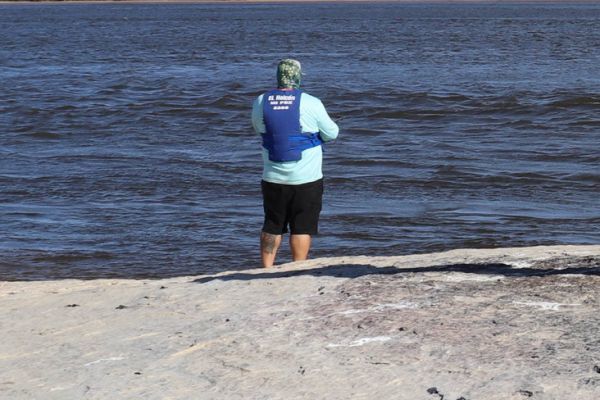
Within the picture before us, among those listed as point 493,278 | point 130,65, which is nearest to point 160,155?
point 493,278

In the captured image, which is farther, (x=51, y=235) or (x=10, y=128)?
(x=10, y=128)

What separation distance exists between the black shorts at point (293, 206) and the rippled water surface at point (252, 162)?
2905 mm

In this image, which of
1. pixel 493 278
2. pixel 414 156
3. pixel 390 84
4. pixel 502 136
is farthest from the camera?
pixel 390 84

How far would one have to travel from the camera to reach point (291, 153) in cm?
818

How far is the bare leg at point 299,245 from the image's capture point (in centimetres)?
864

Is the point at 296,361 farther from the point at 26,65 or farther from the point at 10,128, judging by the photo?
the point at 26,65

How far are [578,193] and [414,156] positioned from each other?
11.8 ft

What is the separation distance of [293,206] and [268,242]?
0.45 m

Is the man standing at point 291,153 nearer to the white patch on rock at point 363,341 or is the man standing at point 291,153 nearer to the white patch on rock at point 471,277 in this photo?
the white patch on rock at point 471,277

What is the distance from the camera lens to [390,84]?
3061 centimetres

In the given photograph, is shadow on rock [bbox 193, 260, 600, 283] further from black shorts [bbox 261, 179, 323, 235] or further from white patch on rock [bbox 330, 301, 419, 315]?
white patch on rock [bbox 330, 301, 419, 315]

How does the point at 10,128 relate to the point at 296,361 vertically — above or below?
below

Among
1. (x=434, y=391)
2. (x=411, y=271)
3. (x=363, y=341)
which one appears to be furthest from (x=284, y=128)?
(x=434, y=391)

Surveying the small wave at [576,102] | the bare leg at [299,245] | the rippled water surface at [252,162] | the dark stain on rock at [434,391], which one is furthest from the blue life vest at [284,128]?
the small wave at [576,102]
